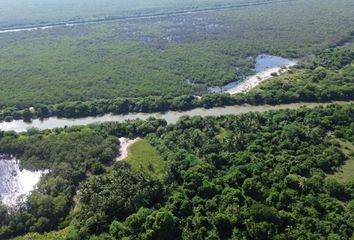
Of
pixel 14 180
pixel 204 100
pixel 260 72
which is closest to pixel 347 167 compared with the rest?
pixel 204 100

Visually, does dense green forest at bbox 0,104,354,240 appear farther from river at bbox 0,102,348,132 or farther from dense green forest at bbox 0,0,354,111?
dense green forest at bbox 0,0,354,111

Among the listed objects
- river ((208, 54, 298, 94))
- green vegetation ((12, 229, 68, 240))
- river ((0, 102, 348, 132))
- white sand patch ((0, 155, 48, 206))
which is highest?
green vegetation ((12, 229, 68, 240))

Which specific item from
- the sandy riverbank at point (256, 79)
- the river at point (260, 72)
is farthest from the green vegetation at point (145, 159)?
the sandy riverbank at point (256, 79)

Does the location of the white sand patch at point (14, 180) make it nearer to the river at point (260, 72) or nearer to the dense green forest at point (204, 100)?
the dense green forest at point (204, 100)

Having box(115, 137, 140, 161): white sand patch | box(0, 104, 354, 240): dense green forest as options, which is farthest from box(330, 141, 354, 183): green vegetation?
box(115, 137, 140, 161): white sand patch

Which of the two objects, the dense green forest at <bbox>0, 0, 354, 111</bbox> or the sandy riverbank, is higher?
the dense green forest at <bbox>0, 0, 354, 111</bbox>

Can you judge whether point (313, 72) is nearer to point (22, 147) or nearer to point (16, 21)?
point (22, 147)
